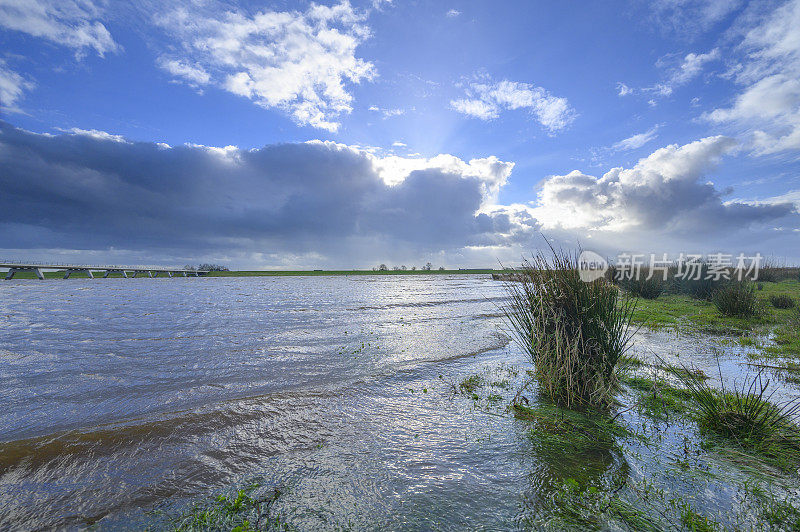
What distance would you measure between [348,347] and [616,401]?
32.4ft

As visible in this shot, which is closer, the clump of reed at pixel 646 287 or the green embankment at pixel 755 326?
the green embankment at pixel 755 326

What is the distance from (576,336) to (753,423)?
297cm

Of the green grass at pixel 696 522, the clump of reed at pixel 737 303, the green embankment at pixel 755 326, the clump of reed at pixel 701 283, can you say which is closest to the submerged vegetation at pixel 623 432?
the green grass at pixel 696 522

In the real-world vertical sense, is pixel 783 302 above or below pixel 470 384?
above

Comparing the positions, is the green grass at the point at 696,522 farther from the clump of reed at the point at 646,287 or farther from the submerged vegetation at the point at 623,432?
the clump of reed at the point at 646,287

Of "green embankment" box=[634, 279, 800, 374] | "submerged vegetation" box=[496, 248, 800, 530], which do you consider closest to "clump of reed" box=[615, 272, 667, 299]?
"green embankment" box=[634, 279, 800, 374]

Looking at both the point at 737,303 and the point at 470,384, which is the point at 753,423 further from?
the point at 737,303

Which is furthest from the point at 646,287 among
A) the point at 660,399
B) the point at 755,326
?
the point at 660,399

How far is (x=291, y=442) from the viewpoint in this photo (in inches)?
249

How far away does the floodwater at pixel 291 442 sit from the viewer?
174 inches

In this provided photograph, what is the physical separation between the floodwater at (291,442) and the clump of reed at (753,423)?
60 cm

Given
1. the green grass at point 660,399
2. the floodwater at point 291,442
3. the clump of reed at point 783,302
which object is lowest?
the floodwater at point 291,442

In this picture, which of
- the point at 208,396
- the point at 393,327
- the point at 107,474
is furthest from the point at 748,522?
the point at 393,327

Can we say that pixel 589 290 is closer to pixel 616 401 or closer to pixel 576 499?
pixel 616 401
